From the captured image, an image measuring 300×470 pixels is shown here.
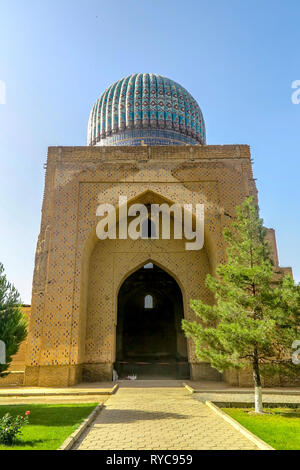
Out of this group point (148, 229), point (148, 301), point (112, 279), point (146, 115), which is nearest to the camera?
point (112, 279)

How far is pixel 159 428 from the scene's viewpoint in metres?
4.39

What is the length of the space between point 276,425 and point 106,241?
7838mm

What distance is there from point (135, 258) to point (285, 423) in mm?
7138

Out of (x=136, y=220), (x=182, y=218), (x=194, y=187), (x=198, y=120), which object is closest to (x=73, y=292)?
(x=136, y=220)

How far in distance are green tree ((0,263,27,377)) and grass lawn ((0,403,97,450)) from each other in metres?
0.88

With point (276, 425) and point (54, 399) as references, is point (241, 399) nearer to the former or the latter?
point (276, 425)

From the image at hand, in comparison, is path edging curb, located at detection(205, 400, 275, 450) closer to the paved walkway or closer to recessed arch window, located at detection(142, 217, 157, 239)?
the paved walkway

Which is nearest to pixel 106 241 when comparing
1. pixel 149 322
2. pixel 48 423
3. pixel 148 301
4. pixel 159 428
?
pixel 48 423

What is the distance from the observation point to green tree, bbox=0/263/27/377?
5.57m

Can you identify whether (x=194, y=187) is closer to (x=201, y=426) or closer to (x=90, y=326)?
(x=90, y=326)

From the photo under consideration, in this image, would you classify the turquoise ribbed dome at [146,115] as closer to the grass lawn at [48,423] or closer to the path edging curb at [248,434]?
the grass lawn at [48,423]

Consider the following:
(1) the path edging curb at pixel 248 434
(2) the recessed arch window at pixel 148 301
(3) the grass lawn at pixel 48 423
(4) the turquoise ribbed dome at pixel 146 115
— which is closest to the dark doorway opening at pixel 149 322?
(2) the recessed arch window at pixel 148 301

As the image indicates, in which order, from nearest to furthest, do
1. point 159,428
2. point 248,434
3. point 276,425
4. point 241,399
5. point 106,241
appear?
point 248,434
point 159,428
point 276,425
point 241,399
point 106,241

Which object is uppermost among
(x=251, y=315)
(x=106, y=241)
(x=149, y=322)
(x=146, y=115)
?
(x=146, y=115)
